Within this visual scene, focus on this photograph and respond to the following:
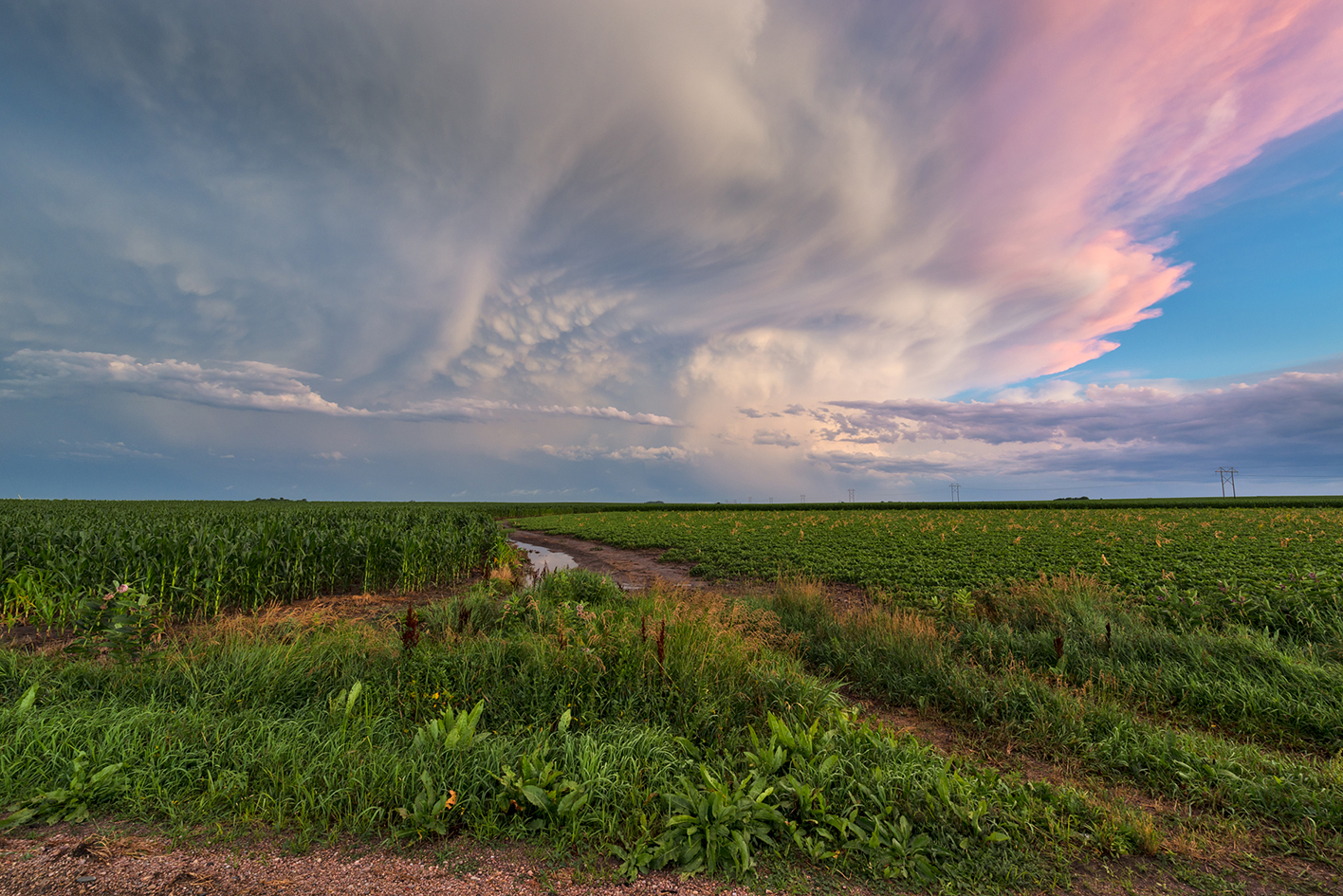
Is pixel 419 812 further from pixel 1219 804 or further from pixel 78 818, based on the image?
pixel 1219 804

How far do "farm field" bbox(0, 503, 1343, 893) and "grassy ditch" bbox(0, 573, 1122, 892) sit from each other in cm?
3

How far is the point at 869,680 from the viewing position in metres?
7.73

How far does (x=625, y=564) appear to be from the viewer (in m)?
21.1

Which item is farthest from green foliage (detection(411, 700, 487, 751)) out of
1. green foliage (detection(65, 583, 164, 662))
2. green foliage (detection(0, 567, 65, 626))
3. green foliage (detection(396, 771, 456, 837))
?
green foliage (detection(0, 567, 65, 626))

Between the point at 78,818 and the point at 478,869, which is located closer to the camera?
the point at 478,869

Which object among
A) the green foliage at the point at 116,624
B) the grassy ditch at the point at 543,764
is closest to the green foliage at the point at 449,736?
the grassy ditch at the point at 543,764

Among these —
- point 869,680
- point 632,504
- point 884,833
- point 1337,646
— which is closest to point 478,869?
point 884,833

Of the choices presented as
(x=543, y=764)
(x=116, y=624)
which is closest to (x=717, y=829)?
(x=543, y=764)

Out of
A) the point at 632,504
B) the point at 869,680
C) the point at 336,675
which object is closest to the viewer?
the point at 336,675

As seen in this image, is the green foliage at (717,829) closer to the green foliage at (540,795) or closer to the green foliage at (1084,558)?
the green foliage at (540,795)

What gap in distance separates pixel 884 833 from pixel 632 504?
240 feet

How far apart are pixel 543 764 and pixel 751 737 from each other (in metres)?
1.83

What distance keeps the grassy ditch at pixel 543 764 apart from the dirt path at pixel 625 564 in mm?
10342

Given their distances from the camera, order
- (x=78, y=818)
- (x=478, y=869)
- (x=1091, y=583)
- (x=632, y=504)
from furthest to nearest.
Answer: (x=632, y=504) → (x=1091, y=583) → (x=78, y=818) → (x=478, y=869)
